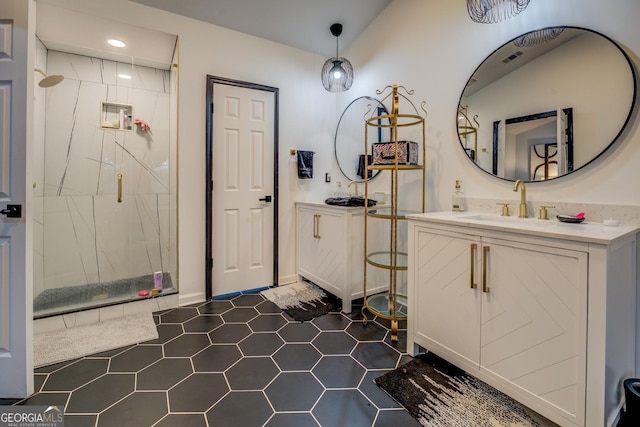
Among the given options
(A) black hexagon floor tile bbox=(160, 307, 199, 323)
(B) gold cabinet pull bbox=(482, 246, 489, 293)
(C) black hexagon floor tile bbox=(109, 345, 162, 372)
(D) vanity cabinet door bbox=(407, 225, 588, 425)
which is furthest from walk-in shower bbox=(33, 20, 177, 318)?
(B) gold cabinet pull bbox=(482, 246, 489, 293)

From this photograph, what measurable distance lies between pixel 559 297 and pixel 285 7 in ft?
10.2

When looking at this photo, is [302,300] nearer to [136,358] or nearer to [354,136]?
[136,358]

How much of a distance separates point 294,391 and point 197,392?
54 cm

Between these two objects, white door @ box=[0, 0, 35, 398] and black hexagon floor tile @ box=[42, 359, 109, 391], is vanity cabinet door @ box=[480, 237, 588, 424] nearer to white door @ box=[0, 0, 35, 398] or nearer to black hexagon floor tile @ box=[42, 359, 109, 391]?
black hexagon floor tile @ box=[42, 359, 109, 391]

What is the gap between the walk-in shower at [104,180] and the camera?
9.30ft

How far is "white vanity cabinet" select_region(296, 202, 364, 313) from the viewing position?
2.65 metres

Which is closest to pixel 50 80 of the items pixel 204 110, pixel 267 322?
pixel 204 110

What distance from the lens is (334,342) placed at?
2145 millimetres

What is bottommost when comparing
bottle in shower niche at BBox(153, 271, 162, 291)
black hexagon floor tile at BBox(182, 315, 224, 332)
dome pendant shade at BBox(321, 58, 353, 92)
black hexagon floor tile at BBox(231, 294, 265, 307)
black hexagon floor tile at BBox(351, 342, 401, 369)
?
black hexagon floor tile at BBox(351, 342, 401, 369)

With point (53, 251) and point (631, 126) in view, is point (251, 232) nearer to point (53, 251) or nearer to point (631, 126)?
point (53, 251)

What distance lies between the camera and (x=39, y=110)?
2812 millimetres

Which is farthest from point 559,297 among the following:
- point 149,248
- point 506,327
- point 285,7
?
point 149,248

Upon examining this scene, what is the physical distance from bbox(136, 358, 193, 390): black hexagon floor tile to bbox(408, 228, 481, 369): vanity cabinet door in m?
1.49

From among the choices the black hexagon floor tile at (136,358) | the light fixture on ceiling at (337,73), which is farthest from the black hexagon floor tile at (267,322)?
the light fixture on ceiling at (337,73)
